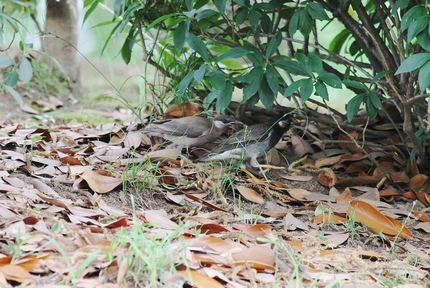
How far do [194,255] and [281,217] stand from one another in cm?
137

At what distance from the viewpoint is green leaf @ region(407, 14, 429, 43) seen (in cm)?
356

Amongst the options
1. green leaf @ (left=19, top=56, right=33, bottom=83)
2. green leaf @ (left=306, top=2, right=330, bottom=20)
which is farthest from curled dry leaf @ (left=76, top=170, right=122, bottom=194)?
green leaf @ (left=306, top=2, right=330, bottom=20)

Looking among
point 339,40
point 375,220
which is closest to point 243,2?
point 375,220

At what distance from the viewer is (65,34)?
739 cm

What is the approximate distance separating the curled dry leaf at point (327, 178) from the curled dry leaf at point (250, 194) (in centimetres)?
72

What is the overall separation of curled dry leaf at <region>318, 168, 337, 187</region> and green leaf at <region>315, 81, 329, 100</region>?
0.88 metres

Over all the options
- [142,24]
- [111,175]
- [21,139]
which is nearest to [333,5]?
[142,24]

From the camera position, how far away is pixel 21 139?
465cm

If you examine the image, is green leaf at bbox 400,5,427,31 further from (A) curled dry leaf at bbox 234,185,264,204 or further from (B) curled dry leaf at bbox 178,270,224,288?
(B) curled dry leaf at bbox 178,270,224,288

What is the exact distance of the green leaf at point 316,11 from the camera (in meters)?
4.18

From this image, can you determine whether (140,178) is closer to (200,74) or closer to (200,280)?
(200,74)

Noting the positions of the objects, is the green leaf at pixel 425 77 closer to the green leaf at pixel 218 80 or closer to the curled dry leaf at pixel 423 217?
the curled dry leaf at pixel 423 217

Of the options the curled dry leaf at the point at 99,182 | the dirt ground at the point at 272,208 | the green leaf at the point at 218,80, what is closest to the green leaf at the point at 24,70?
the dirt ground at the point at 272,208

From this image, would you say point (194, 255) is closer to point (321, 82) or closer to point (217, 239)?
point (217, 239)
